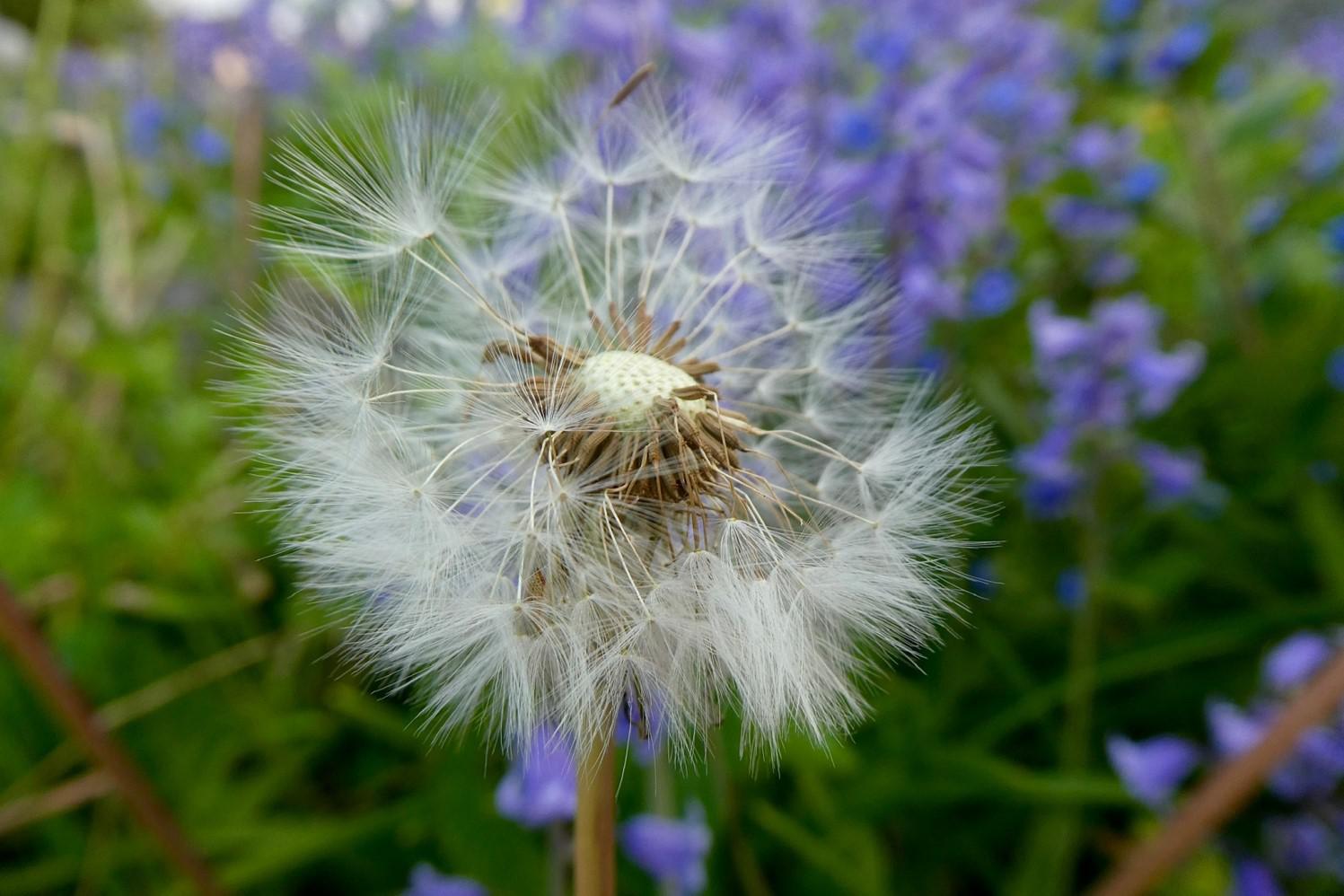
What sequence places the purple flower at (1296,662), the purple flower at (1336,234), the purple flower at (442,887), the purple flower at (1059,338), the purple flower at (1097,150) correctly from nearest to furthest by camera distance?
the purple flower at (442,887) < the purple flower at (1296,662) < the purple flower at (1059,338) < the purple flower at (1336,234) < the purple flower at (1097,150)

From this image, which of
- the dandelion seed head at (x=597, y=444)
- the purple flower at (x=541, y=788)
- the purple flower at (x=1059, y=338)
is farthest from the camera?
the purple flower at (x=1059, y=338)

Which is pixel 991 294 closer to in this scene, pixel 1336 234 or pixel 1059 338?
pixel 1059 338

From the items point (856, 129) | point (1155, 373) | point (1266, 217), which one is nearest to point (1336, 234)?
point (1266, 217)

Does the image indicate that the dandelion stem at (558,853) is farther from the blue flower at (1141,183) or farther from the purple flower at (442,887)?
the blue flower at (1141,183)

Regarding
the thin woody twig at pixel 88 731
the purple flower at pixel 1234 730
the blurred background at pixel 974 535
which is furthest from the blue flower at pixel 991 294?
the thin woody twig at pixel 88 731

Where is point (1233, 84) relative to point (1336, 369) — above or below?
above

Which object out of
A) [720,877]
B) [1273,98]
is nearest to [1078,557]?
[720,877]

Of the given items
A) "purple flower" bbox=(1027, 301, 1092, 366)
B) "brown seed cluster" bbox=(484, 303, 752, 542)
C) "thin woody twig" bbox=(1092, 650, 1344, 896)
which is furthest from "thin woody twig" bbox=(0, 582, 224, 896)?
"purple flower" bbox=(1027, 301, 1092, 366)
